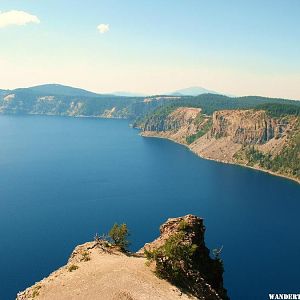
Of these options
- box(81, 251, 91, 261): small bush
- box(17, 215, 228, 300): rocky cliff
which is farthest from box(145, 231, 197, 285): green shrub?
box(81, 251, 91, 261): small bush

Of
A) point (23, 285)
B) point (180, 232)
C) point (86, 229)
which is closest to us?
point (180, 232)

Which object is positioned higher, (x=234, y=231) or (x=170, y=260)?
(x=170, y=260)

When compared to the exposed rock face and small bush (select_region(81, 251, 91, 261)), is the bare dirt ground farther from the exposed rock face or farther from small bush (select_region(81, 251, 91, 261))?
the exposed rock face

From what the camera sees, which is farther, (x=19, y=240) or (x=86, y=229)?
(x=86, y=229)

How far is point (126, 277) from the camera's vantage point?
177 feet

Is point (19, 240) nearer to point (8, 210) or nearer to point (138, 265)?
point (8, 210)

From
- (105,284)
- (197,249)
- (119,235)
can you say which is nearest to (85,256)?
→ (119,235)

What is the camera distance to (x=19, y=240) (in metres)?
155

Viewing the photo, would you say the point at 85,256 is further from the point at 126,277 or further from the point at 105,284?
the point at 105,284

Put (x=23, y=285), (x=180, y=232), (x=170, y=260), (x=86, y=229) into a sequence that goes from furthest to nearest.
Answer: (x=86, y=229) < (x=23, y=285) < (x=180, y=232) < (x=170, y=260)

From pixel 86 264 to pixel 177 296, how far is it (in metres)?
15.0

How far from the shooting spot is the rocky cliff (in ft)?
167

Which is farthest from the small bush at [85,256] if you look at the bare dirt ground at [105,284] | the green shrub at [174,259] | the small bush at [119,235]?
the green shrub at [174,259]

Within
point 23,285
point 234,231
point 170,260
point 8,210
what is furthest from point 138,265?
point 8,210
